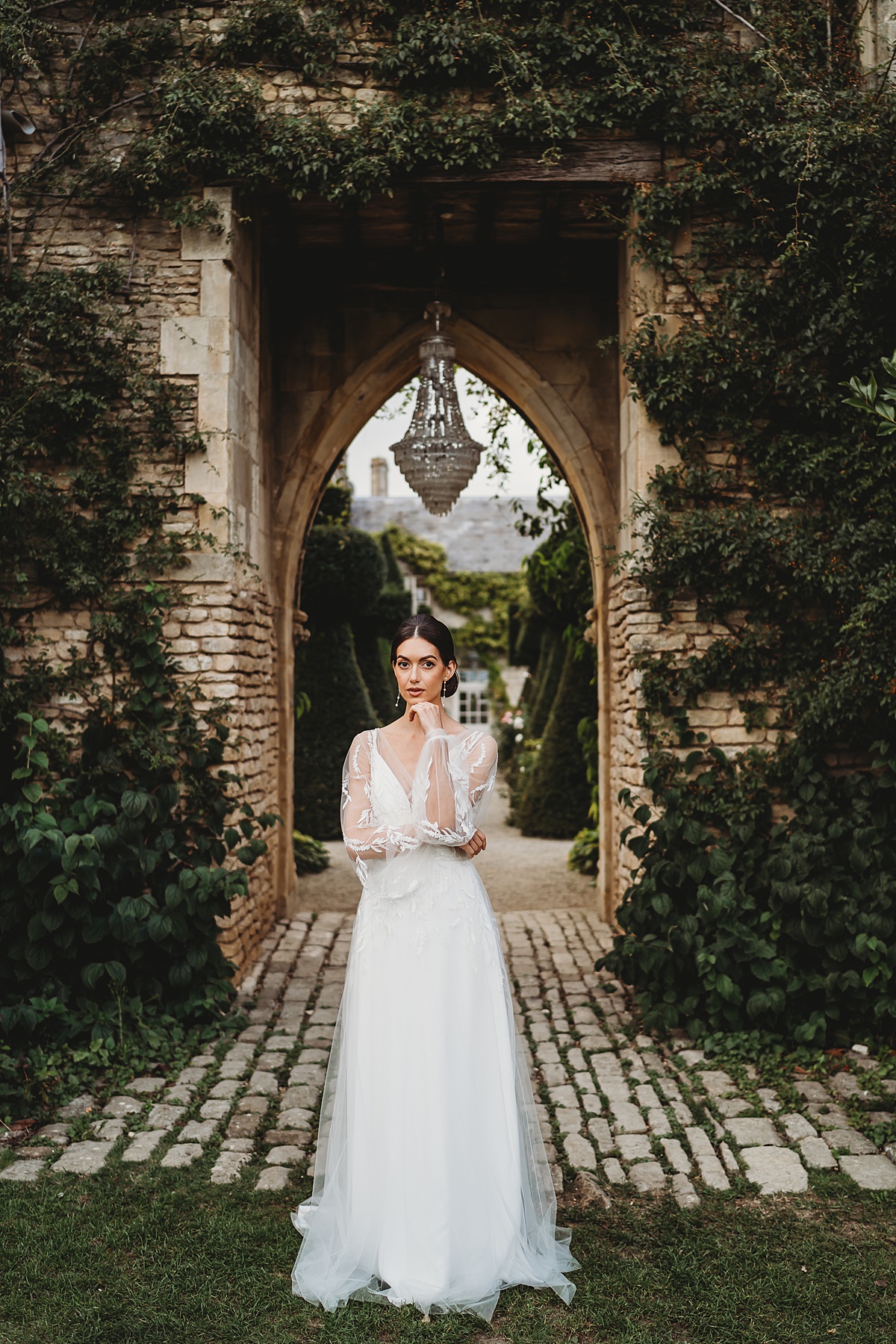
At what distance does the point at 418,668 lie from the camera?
291 centimetres

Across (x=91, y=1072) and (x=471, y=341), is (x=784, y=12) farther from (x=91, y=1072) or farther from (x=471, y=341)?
(x=91, y=1072)

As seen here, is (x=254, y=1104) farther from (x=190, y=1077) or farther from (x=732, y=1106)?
(x=732, y=1106)

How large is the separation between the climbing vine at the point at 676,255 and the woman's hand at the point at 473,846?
2263 millimetres

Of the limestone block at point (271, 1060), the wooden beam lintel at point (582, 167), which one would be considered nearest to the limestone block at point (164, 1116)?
the limestone block at point (271, 1060)

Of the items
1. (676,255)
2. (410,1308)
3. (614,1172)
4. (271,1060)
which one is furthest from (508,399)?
(410,1308)

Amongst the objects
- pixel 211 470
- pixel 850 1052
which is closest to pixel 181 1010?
pixel 211 470

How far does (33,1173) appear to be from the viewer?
3.53 metres

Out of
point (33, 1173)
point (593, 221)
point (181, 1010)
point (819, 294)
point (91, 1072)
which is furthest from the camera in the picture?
point (593, 221)

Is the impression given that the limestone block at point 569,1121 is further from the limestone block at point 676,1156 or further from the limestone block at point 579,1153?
the limestone block at point 676,1156

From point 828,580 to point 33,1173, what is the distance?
446cm

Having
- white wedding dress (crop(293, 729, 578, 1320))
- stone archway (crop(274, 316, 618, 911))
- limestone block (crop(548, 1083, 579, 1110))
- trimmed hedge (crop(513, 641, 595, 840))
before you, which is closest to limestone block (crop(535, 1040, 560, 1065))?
limestone block (crop(548, 1083, 579, 1110))

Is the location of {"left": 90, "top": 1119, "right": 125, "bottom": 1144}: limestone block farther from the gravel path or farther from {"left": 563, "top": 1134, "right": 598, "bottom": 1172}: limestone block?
the gravel path

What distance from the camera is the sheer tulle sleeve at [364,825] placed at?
2.79 m

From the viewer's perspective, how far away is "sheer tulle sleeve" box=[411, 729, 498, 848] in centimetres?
274
